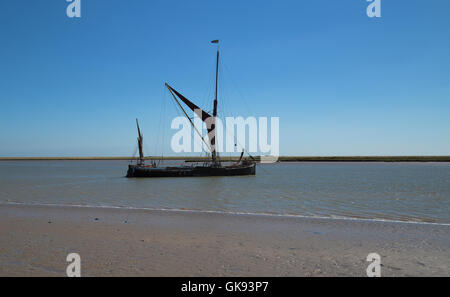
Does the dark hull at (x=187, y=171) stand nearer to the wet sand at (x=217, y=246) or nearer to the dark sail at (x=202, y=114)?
the dark sail at (x=202, y=114)

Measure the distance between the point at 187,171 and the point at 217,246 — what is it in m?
36.0

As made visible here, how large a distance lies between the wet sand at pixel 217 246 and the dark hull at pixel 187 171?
2976 cm

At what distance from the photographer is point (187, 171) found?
43125 mm

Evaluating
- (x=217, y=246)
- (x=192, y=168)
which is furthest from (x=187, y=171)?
(x=217, y=246)

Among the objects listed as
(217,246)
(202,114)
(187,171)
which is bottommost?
(187,171)

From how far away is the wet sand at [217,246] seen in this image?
582 cm

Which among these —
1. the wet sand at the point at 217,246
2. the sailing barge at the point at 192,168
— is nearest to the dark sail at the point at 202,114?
the sailing barge at the point at 192,168

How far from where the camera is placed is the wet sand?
5820 millimetres

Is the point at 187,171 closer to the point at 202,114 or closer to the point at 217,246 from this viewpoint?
the point at 202,114

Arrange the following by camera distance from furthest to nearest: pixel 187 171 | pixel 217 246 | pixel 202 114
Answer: pixel 187 171 → pixel 202 114 → pixel 217 246
